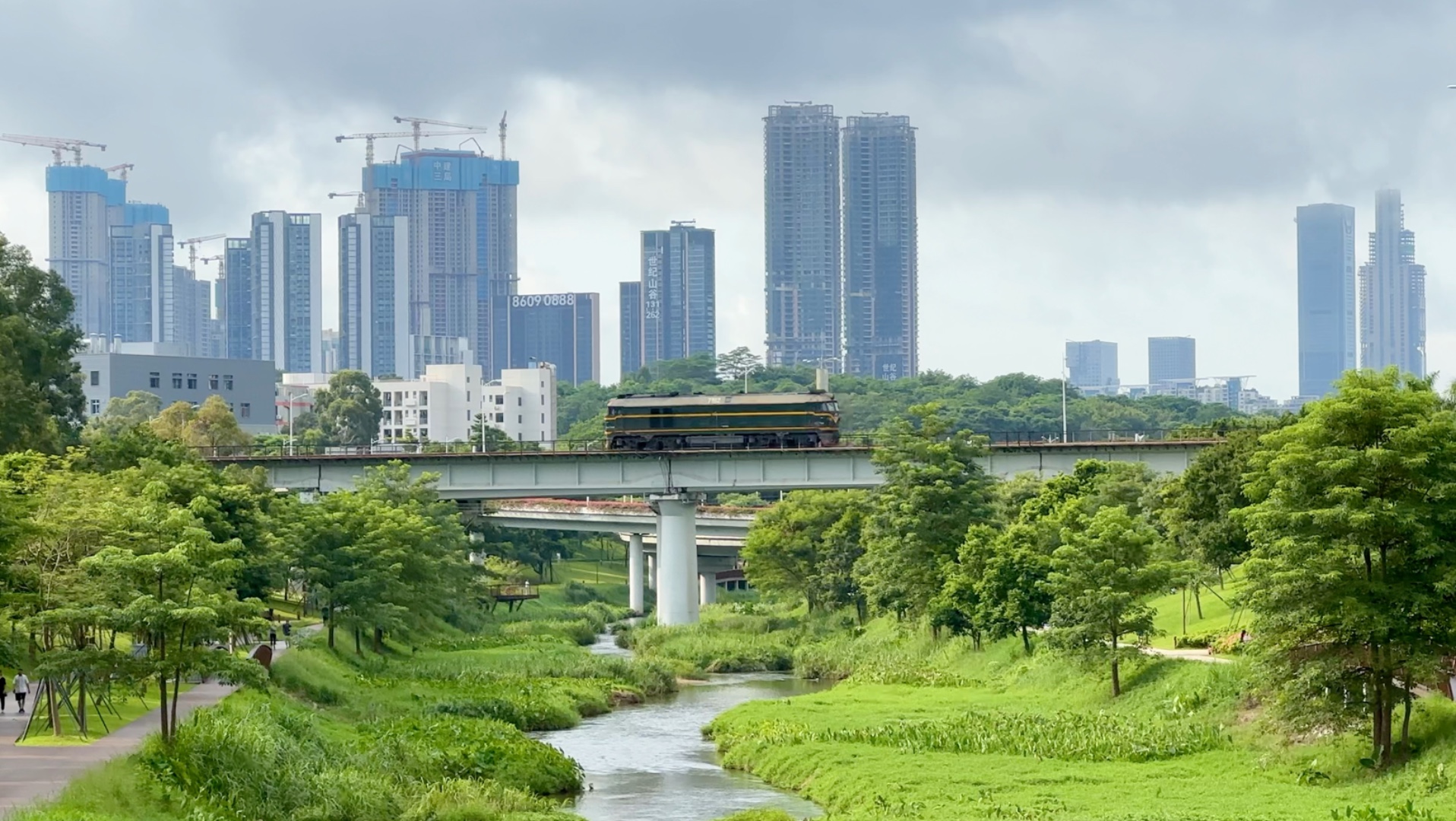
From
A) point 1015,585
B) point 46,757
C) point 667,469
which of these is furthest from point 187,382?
point 46,757

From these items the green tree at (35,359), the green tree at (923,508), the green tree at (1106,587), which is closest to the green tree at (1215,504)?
the green tree at (1106,587)

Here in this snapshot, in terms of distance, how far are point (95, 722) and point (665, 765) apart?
643 inches

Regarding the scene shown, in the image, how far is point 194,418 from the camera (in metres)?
125

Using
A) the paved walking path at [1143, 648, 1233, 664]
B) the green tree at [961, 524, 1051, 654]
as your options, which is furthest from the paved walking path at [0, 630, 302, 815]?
the green tree at [961, 524, 1051, 654]

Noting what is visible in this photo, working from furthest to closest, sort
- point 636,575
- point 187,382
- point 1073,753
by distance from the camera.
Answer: point 187,382
point 636,575
point 1073,753

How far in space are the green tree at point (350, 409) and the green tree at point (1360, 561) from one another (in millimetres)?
147153

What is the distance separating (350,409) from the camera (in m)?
186

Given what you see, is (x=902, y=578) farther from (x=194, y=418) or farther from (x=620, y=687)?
(x=194, y=418)

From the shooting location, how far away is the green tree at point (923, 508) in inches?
2987

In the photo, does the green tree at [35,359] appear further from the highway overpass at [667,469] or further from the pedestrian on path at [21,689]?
the pedestrian on path at [21,689]

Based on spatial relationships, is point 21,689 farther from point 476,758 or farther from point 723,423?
point 723,423

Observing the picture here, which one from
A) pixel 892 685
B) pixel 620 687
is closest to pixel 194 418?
pixel 620 687

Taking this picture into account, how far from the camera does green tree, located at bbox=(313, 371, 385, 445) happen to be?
609 feet

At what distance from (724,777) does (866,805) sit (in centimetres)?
883
